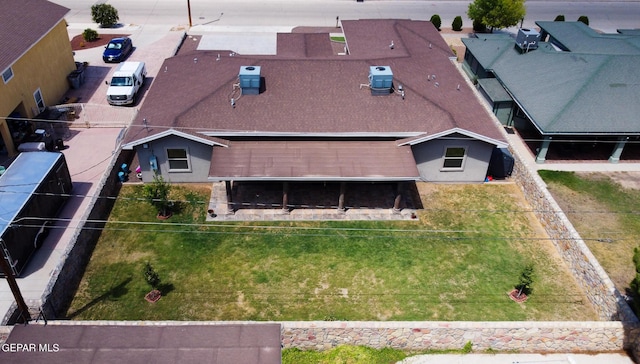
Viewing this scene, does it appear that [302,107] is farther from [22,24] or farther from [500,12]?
[500,12]

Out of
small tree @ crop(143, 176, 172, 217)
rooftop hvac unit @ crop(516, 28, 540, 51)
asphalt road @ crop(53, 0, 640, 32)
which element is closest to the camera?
small tree @ crop(143, 176, 172, 217)

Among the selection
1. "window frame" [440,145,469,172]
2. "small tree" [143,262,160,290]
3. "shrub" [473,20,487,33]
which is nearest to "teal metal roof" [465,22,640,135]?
"window frame" [440,145,469,172]

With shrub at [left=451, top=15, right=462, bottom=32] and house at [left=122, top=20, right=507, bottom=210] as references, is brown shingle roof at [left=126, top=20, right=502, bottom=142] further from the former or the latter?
shrub at [left=451, top=15, right=462, bottom=32]

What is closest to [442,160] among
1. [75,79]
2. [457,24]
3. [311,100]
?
[311,100]

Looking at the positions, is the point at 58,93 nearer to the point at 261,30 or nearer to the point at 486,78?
the point at 261,30

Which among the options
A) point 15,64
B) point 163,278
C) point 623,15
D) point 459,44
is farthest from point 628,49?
point 15,64

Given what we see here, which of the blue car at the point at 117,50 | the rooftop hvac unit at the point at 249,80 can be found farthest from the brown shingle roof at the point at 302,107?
the blue car at the point at 117,50
